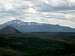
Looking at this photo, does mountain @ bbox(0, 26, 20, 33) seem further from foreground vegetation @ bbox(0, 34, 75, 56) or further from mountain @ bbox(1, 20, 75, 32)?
foreground vegetation @ bbox(0, 34, 75, 56)

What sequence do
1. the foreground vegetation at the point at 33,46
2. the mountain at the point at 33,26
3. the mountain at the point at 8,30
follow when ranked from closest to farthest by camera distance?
the mountain at the point at 33,26 → the mountain at the point at 8,30 → the foreground vegetation at the point at 33,46

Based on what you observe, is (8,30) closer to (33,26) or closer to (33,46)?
(33,26)

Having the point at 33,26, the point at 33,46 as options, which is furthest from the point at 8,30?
the point at 33,46

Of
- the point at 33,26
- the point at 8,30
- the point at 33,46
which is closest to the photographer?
the point at 33,26

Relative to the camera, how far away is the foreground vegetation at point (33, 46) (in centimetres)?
708

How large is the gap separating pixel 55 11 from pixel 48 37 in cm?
207

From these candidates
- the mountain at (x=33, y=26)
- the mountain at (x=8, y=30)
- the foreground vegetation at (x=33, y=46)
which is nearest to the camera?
the mountain at (x=33, y=26)

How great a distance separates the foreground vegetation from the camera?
279 inches

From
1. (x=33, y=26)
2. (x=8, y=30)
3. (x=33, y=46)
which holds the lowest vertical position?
(x=33, y=46)

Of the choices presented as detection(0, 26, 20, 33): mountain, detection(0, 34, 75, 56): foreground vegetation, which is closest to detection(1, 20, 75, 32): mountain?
detection(0, 26, 20, 33): mountain

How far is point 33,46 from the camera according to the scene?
761 cm

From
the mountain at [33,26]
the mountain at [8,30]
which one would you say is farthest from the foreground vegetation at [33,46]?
the mountain at [33,26]

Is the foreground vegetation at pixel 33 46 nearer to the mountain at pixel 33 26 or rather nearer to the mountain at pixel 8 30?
the mountain at pixel 8 30

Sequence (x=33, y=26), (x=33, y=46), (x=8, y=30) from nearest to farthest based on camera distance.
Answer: (x=33, y=26) < (x=8, y=30) < (x=33, y=46)
